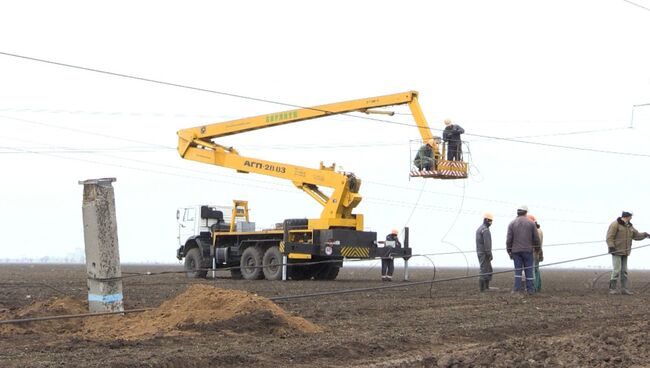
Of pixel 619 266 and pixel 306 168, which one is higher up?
pixel 306 168

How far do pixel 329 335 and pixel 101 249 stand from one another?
10.8 feet

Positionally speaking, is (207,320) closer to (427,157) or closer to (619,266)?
(619,266)

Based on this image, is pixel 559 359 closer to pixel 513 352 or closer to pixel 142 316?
Result: pixel 513 352

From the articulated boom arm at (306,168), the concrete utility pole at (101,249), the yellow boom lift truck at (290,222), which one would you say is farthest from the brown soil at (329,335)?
the articulated boom arm at (306,168)

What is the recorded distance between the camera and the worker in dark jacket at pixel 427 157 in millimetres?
21109

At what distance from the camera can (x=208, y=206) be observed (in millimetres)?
28297

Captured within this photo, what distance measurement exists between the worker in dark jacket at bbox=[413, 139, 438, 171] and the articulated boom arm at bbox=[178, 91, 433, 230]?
14.4 inches

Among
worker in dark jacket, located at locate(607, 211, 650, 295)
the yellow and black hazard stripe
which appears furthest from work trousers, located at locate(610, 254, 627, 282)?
the yellow and black hazard stripe

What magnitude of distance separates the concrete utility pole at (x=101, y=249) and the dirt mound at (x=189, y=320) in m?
0.28

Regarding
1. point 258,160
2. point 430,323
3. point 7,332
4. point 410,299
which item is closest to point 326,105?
point 258,160

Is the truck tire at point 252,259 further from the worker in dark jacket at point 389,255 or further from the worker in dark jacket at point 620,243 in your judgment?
the worker in dark jacket at point 620,243

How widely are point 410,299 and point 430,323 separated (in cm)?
410

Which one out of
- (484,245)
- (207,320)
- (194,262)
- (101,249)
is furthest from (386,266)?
(207,320)

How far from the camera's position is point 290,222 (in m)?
24.2
